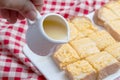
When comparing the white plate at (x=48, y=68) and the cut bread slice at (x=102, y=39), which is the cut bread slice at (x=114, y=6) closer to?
the cut bread slice at (x=102, y=39)

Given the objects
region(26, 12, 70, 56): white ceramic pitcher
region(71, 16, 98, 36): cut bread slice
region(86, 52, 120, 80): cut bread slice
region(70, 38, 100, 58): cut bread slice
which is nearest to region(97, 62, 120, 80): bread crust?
region(86, 52, 120, 80): cut bread slice

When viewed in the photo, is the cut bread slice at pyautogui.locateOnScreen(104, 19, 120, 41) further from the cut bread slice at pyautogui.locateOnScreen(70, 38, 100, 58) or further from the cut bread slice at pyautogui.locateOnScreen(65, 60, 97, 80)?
the cut bread slice at pyautogui.locateOnScreen(65, 60, 97, 80)

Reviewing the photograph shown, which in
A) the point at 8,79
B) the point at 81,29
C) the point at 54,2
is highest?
the point at 54,2

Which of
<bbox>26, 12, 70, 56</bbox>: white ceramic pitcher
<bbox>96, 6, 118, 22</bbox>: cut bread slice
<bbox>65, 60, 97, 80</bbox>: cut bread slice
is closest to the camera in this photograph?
<bbox>26, 12, 70, 56</bbox>: white ceramic pitcher

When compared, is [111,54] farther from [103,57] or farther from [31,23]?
[31,23]

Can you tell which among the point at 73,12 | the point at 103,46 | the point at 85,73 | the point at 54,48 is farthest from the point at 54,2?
the point at 54,48

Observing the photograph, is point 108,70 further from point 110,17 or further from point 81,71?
point 110,17
